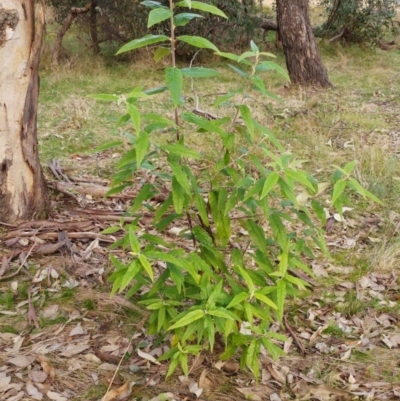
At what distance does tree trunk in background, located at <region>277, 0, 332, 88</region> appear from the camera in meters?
8.13

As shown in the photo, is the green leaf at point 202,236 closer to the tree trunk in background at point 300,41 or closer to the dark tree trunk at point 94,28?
the tree trunk in background at point 300,41

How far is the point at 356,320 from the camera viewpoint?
110 inches

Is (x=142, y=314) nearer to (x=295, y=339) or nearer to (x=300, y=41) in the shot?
(x=295, y=339)

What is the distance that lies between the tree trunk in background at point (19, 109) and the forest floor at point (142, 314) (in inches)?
7.8

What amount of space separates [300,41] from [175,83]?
7108 mm

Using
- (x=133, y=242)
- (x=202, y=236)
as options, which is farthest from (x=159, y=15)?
(x=202, y=236)

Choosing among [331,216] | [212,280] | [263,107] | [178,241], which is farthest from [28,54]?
[263,107]

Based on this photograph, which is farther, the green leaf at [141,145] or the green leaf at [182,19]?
the green leaf at [182,19]

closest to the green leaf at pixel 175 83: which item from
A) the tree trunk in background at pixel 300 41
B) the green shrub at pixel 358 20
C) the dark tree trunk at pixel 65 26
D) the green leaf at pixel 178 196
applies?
the green leaf at pixel 178 196

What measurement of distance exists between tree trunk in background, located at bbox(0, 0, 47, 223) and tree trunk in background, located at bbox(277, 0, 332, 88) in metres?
5.63

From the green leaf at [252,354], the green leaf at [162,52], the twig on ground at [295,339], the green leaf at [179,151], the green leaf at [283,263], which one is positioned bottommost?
the twig on ground at [295,339]

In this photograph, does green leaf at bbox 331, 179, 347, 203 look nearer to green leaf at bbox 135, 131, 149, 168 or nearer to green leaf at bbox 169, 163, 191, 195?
green leaf at bbox 169, 163, 191, 195

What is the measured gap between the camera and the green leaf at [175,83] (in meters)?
1.63

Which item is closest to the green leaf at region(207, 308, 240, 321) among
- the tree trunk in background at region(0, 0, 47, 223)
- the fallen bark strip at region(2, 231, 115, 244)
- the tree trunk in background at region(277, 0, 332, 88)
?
the fallen bark strip at region(2, 231, 115, 244)
